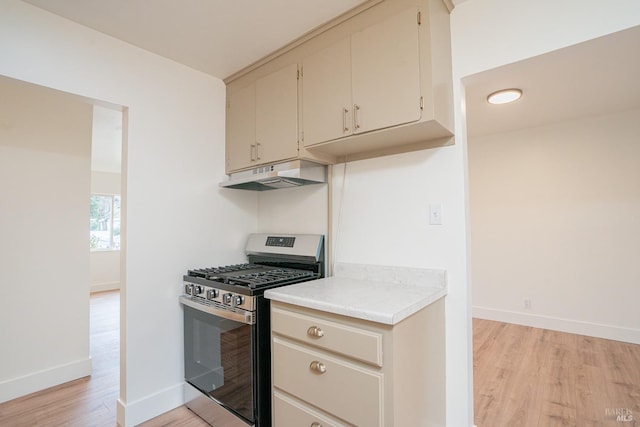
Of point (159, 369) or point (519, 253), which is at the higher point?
point (519, 253)

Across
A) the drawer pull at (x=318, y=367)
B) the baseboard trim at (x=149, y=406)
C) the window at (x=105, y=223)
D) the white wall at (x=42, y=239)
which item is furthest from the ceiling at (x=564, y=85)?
the window at (x=105, y=223)

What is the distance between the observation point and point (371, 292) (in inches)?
62.2

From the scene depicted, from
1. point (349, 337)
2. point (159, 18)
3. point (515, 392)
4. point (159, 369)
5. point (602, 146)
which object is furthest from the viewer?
point (602, 146)

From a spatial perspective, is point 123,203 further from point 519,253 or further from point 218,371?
point 519,253

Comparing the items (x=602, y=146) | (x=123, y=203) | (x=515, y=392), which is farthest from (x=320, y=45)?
(x=602, y=146)

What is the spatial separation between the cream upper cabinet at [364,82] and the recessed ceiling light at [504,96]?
1612 mm

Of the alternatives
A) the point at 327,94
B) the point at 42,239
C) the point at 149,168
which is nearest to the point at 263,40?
the point at 327,94

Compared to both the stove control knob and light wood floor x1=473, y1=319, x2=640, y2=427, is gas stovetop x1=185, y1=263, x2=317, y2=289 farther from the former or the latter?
light wood floor x1=473, y1=319, x2=640, y2=427

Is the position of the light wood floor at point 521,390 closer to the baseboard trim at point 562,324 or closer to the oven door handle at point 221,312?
the baseboard trim at point 562,324

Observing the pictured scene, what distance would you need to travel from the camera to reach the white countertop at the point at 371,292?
4.09 ft

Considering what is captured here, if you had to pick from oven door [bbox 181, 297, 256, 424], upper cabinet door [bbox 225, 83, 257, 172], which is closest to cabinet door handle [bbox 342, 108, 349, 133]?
upper cabinet door [bbox 225, 83, 257, 172]

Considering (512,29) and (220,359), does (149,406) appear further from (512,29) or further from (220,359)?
(512,29)

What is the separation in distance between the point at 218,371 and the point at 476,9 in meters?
2.57

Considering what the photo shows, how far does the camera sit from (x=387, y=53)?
1573 mm
